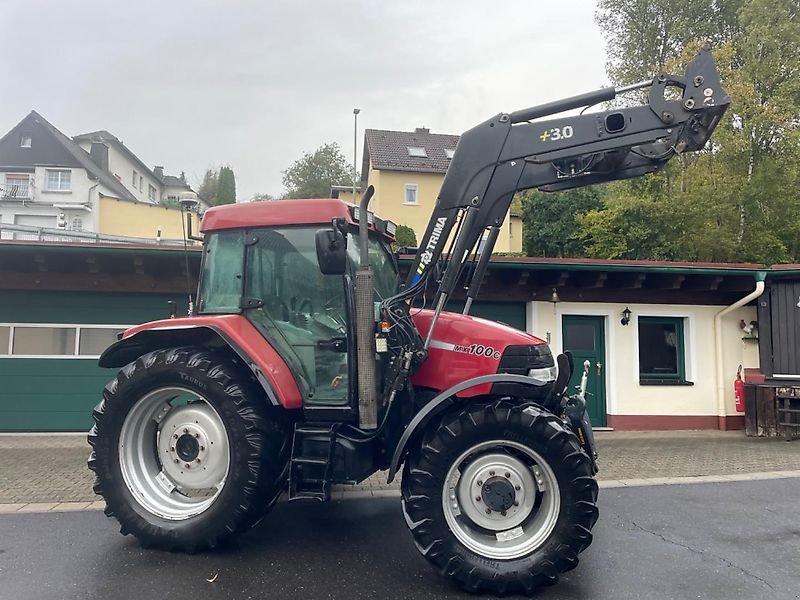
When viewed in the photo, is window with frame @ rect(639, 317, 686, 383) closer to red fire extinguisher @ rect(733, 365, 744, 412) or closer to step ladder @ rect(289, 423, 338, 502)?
red fire extinguisher @ rect(733, 365, 744, 412)

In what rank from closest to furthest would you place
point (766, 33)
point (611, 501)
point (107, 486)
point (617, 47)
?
point (107, 486), point (611, 501), point (766, 33), point (617, 47)

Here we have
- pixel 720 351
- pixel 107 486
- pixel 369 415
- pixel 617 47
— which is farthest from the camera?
pixel 617 47

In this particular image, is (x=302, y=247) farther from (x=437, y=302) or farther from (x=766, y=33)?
(x=766, y=33)

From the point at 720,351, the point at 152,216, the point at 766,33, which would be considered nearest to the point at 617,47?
the point at 766,33

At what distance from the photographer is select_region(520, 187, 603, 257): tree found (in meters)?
28.3

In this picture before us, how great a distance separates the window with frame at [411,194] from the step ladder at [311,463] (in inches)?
1020

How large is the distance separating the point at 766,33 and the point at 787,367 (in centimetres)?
1463

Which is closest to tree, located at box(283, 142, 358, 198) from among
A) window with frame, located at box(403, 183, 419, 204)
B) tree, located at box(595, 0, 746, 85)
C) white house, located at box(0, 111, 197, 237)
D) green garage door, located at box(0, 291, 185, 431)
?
white house, located at box(0, 111, 197, 237)

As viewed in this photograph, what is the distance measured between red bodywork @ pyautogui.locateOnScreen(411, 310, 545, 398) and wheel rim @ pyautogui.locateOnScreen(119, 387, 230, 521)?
150cm

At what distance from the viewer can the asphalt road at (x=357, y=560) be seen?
3.46 meters

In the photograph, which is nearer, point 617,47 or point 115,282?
point 115,282

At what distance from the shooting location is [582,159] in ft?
12.6

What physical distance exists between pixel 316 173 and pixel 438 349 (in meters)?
43.7


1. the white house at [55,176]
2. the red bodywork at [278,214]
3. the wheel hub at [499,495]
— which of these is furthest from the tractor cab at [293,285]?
the white house at [55,176]
